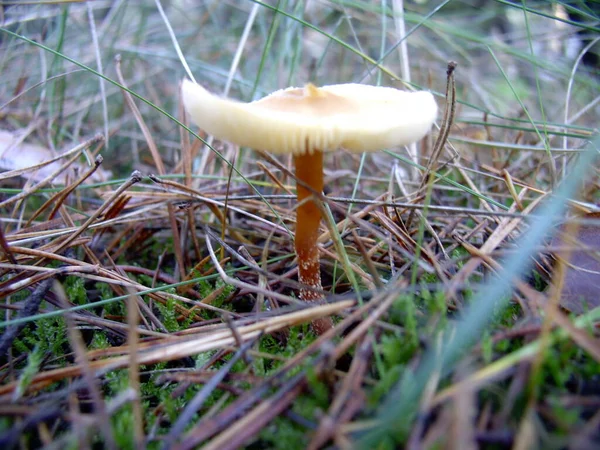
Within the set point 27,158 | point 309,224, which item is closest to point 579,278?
point 309,224

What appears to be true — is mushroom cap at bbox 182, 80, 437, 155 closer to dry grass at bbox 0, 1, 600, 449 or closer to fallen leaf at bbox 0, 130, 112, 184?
dry grass at bbox 0, 1, 600, 449

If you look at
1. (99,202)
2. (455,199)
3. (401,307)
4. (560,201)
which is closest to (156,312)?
(99,202)

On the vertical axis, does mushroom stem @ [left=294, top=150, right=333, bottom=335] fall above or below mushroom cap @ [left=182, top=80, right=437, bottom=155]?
below

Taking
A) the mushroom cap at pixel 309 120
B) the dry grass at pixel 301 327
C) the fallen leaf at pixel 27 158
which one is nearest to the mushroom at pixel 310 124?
the mushroom cap at pixel 309 120

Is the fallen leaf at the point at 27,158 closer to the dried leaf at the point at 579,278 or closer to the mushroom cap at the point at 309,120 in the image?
the mushroom cap at the point at 309,120

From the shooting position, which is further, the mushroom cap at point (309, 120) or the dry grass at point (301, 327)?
the mushroom cap at point (309, 120)

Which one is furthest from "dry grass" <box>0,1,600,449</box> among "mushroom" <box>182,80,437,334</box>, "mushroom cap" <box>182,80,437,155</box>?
"mushroom cap" <box>182,80,437,155</box>
